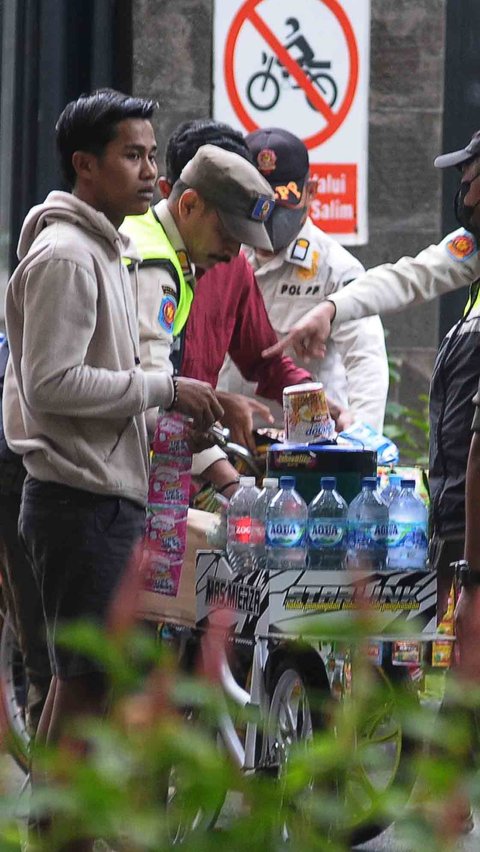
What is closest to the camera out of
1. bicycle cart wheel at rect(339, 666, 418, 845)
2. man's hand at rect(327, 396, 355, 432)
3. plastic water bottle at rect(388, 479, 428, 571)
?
bicycle cart wheel at rect(339, 666, 418, 845)

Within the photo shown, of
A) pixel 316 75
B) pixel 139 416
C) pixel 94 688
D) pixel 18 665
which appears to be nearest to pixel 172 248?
pixel 139 416

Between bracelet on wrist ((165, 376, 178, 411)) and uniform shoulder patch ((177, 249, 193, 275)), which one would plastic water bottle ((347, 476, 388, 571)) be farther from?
uniform shoulder patch ((177, 249, 193, 275))

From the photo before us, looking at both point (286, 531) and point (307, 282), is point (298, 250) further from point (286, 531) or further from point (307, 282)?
point (286, 531)

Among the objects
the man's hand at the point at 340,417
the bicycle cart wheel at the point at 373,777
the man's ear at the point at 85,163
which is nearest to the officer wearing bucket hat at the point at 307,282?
the man's hand at the point at 340,417

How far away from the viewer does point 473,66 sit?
862 centimetres

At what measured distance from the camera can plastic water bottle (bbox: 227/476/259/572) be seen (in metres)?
4.52

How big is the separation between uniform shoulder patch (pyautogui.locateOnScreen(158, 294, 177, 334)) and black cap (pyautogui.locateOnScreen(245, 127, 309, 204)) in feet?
5.24

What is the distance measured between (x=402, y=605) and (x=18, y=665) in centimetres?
246

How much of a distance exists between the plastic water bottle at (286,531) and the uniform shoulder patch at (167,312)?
0.55 metres

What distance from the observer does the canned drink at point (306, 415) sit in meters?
4.57

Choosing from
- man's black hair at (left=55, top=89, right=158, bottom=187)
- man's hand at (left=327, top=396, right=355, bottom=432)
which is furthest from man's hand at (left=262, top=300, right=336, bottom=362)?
man's black hair at (left=55, top=89, right=158, bottom=187)

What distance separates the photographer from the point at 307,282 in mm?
6164

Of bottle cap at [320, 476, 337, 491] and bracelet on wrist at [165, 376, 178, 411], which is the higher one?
bracelet on wrist at [165, 376, 178, 411]

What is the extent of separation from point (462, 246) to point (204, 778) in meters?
4.22
